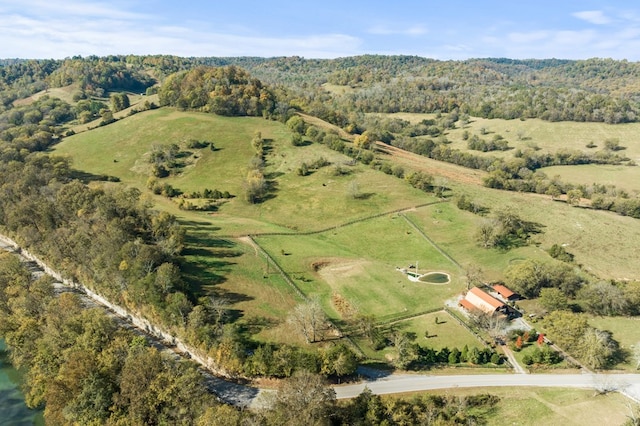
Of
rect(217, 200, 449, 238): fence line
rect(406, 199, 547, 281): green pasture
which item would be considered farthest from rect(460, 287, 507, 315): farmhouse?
rect(217, 200, 449, 238): fence line

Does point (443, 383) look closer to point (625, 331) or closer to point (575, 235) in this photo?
point (625, 331)

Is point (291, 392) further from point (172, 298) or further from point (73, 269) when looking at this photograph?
point (73, 269)

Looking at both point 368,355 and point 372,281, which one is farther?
point 372,281

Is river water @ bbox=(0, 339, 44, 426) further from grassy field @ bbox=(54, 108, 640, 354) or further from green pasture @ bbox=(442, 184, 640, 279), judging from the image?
green pasture @ bbox=(442, 184, 640, 279)

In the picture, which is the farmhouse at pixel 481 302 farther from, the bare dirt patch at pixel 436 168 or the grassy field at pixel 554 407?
the bare dirt patch at pixel 436 168

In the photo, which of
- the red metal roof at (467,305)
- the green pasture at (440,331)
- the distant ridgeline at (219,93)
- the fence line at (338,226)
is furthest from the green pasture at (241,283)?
the distant ridgeline at (219,93)

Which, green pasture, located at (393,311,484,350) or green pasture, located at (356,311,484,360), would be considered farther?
green pasture, located at (393,311,484,350)

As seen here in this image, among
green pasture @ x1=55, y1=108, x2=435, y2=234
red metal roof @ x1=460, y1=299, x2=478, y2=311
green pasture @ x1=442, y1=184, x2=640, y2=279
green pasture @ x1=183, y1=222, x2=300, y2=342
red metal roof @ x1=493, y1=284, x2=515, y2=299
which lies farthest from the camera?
green pasture @ x1=55, y1=108, x2=435, y2=234

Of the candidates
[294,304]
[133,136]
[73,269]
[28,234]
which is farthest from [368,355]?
[133,136]
